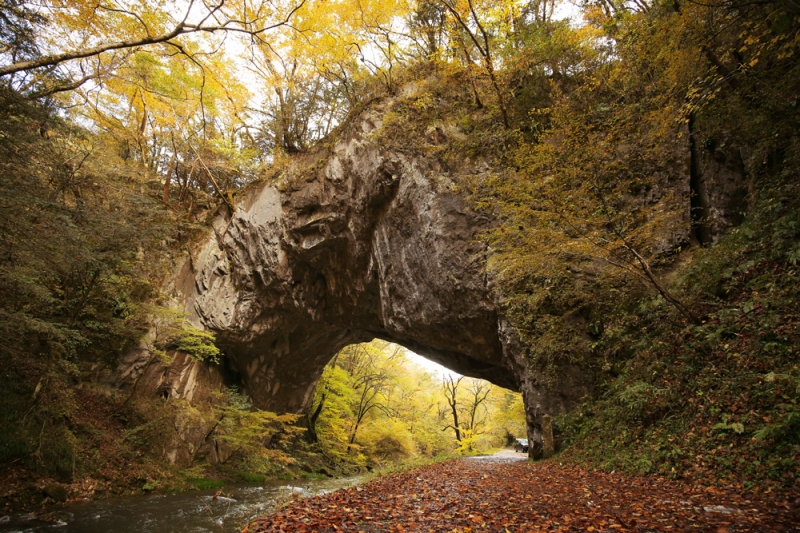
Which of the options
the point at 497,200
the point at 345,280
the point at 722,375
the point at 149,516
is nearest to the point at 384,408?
the point at 345,280

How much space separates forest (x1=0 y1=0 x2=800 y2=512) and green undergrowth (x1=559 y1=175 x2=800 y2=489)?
0.03 metres

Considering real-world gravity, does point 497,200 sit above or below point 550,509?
above


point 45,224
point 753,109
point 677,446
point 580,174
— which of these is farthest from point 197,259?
point 753,109

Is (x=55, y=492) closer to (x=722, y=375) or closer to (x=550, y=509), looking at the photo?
(x=550, y=509)

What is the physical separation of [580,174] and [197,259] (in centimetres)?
1471

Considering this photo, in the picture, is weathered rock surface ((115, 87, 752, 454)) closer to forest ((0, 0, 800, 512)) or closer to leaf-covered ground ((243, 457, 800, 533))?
forest ((0, 0, 800, 512))

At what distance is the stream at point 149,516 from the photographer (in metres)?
5.70

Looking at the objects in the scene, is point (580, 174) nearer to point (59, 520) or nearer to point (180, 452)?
point (59, 520)

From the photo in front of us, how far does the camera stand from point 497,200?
7457 millimetres

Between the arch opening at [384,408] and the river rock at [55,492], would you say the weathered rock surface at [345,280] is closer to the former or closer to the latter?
the arch opening at [384,408]

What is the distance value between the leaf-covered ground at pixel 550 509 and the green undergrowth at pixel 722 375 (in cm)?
46

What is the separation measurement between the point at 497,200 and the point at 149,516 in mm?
9155

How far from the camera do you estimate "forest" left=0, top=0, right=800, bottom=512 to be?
16.7ft

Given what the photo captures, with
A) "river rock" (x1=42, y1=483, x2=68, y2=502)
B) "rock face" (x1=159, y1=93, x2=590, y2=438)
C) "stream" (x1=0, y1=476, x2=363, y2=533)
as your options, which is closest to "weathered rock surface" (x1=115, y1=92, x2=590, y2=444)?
"rock face" (x1=159, y1=93, x2=590, y2=438)
